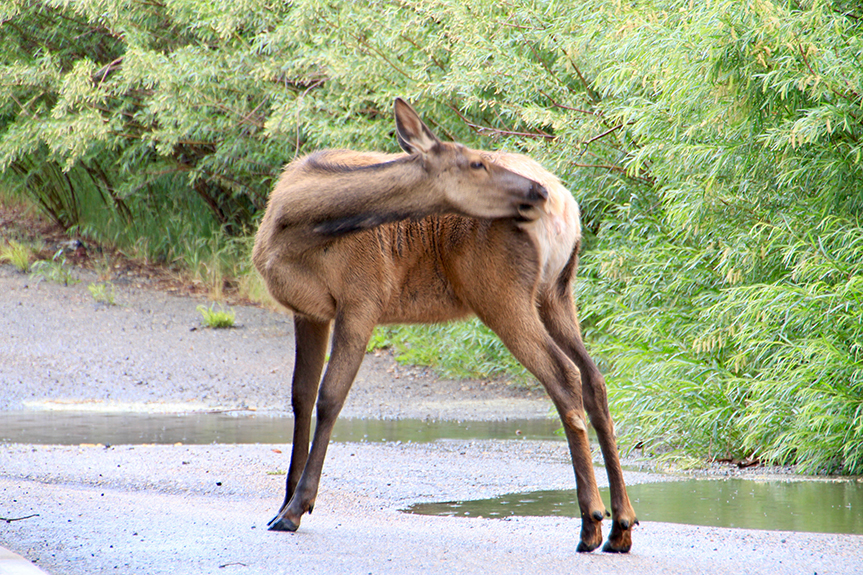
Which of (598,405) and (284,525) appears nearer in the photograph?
(284,525)

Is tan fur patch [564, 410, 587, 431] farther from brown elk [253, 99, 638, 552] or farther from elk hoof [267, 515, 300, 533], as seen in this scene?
elk hoof [267, 515, 300, 533]

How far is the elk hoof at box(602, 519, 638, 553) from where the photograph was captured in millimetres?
4121

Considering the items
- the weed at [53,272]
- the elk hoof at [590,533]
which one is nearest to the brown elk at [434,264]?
the elk hoof at [590,533]

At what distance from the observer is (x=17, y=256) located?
1497 cm

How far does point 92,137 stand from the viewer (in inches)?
541

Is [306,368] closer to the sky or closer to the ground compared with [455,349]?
closer to the sky

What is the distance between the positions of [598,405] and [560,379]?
1.06ft

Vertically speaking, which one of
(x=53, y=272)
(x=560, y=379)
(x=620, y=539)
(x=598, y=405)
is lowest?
(x=53, y=272)

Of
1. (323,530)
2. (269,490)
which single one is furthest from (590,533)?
(269,490)

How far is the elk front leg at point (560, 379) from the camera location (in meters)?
4.18

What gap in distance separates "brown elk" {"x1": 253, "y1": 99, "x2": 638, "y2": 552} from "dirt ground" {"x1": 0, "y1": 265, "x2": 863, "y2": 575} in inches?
14.3

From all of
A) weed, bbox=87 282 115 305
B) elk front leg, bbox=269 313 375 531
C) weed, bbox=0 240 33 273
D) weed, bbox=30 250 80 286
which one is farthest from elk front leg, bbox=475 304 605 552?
weed, bbox=0 240 33 273

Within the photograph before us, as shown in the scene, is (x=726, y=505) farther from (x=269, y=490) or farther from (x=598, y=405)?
(x=269, y=490)

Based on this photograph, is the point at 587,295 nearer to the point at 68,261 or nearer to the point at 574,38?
the point at 574,38
